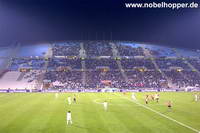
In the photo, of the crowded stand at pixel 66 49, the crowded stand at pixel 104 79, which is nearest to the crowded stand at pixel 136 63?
the crowded stand at pixel 104 79

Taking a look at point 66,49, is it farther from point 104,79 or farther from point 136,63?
point 136,63

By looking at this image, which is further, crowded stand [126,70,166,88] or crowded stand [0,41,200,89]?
crowded stand [0,41,200,89]

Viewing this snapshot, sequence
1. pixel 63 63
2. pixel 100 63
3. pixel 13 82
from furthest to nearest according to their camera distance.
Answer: pixel 100 63, pixel 63 63, pixel 13 82

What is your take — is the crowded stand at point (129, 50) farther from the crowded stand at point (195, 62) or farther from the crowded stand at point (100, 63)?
the crowded stand at point (195, 62)

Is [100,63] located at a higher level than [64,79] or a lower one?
higher

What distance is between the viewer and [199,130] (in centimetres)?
2442

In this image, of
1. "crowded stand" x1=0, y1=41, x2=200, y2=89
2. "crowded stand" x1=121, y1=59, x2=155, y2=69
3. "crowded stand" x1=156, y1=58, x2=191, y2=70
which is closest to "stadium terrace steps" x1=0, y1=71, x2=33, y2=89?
"crowded stand" x1=0, y1=41, x2=200, y2=89

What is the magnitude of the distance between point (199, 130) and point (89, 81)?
2878 inches

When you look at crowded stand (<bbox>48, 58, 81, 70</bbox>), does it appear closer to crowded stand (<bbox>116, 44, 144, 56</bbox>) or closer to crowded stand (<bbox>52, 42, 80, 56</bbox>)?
crowded stand (<bbox>52, 42, 80, 56</bbox>)

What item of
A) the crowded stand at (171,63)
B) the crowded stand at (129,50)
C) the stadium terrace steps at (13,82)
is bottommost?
the stadium terrace steps at (13,82)

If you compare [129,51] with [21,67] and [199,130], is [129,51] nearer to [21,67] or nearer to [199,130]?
[21,67]

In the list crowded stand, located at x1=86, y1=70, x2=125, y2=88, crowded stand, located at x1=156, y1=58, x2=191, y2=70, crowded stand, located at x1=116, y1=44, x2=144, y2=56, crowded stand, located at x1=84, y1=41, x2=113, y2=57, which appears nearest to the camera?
crowded stand, located at x1=86, y1=70, x2=125, y2=88

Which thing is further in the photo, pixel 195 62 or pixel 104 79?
pixel 195 62

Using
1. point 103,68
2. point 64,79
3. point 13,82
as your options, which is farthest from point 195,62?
point 13,82
